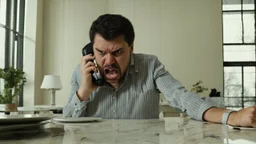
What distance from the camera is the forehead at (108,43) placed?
1472 mm

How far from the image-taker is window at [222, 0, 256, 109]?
6.37 meters

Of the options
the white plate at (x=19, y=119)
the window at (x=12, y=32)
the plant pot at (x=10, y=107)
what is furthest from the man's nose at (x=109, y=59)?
the window at (x=12, y=32)

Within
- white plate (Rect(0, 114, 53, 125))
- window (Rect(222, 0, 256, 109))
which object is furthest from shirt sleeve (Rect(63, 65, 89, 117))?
window (Rect(222, 0, 256, 109))

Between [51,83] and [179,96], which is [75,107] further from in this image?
[51,83]

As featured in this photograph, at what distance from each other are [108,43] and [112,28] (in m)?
0.08

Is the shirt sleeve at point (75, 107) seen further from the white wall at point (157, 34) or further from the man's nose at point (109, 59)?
the white wall at point (157, 34)

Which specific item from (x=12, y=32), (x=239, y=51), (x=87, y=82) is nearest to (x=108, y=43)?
(x=87, y=82)

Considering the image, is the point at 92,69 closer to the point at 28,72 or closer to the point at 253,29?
the point at 28,72

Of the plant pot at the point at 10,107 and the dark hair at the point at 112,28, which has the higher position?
the dark hair at the point at 112,28

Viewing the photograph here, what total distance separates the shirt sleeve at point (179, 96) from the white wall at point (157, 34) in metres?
4.51

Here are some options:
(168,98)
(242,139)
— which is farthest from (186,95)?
(242,139)

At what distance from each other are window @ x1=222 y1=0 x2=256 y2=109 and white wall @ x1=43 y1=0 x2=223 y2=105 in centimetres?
35

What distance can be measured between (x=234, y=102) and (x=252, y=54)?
106 cm

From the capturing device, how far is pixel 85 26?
6.30 meters
